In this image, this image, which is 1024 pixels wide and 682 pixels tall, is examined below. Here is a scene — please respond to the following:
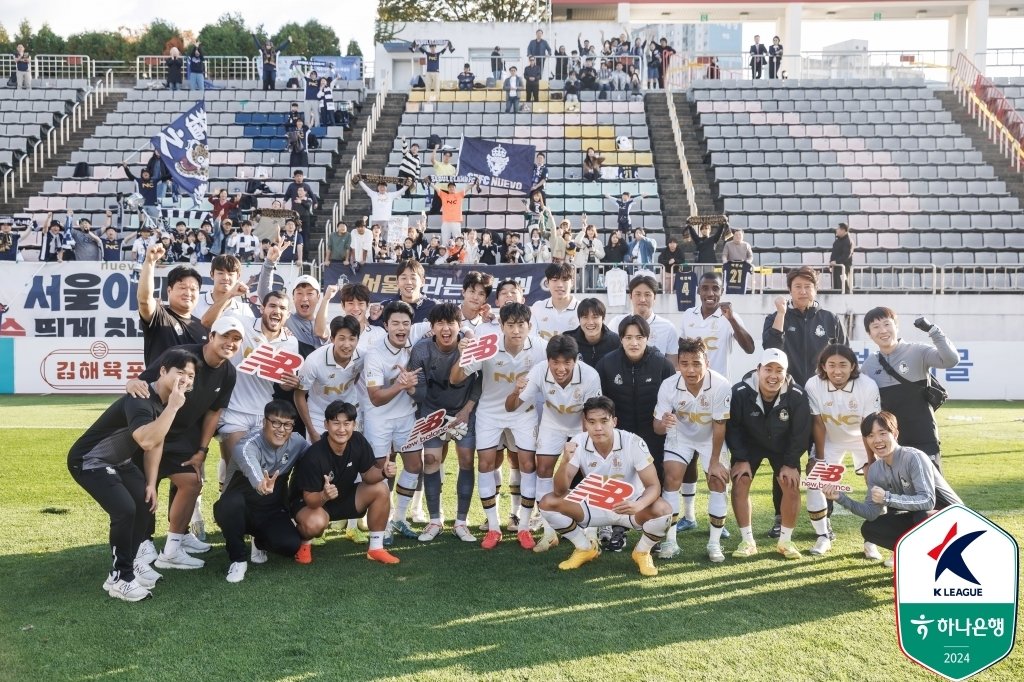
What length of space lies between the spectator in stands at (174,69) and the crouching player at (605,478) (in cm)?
2588

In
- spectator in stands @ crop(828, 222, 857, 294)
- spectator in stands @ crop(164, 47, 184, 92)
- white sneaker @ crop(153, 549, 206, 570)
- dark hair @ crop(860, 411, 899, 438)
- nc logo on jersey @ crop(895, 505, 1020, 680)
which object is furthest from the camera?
spectator in stands @ crop(164, 47, 184, 92)

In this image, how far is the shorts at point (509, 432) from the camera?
7.20 m

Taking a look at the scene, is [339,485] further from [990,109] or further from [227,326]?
[990,109]

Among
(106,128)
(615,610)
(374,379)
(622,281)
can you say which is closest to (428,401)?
(374,379)

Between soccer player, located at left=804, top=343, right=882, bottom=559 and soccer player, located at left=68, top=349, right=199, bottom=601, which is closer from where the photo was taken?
soccer player, located at left=68, top=349, right=199, bottom=601

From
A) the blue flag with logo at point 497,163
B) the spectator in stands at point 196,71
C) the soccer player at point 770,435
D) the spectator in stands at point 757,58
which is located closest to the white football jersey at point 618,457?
the soccer player at point 770,435

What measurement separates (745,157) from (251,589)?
21.2m

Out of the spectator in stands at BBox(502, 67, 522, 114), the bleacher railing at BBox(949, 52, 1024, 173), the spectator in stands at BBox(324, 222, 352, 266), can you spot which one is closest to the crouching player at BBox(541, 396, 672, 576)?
the spectator in stands at BBox(324, 222, 352, 266)

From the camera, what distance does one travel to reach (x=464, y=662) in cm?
471

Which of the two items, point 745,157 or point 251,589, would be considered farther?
point 745,157

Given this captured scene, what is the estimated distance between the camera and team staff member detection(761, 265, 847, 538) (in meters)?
7.79

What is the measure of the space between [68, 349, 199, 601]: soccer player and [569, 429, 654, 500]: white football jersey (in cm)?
264

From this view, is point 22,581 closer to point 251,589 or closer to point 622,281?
point 251,589

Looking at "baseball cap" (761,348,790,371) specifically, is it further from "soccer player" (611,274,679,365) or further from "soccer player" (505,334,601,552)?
"soccer player" (505,334,601,552)
